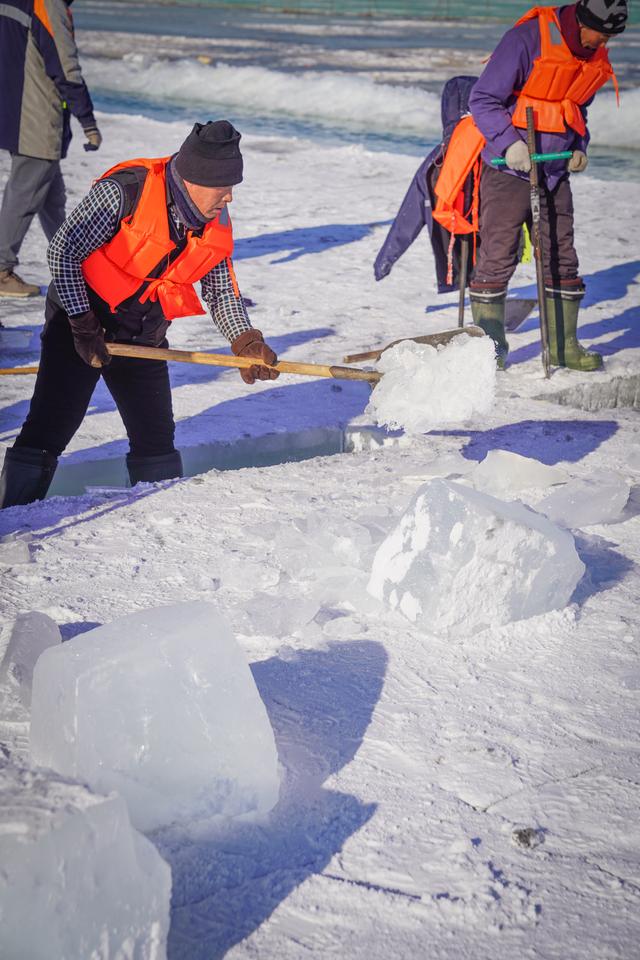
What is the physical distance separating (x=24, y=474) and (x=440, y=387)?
1469 mm

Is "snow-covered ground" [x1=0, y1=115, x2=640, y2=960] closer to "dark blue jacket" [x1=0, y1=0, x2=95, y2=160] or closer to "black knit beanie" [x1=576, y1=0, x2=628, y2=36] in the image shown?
"dark blue jacket" [x1=0, y1=0, x2=95, y2=160]

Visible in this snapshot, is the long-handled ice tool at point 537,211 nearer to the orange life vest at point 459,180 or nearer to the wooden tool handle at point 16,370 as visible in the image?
the orange life vest at point 459,180

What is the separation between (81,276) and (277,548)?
1055mm

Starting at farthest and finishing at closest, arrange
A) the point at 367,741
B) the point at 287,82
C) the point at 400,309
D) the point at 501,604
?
the point at 287,82, the point at 400,309, the point at 501,604, the point at 367,741

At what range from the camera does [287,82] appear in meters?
19.3

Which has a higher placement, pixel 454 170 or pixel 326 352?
pixel 454 170

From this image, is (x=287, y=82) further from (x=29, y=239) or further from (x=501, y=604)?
(x=501, y=604)

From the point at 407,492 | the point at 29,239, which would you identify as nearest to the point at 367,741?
the point at 407,492

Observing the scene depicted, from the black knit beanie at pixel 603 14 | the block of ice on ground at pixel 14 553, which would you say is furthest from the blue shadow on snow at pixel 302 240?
the block of ice on ground at pixel 14 553

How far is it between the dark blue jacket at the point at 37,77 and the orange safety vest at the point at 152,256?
285cm

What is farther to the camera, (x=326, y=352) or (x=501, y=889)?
(x=326, y=352)

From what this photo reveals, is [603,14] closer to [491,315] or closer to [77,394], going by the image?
[491,315]

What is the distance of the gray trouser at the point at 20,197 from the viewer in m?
5.80

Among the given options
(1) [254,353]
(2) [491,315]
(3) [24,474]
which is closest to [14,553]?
(3) [24,474]
